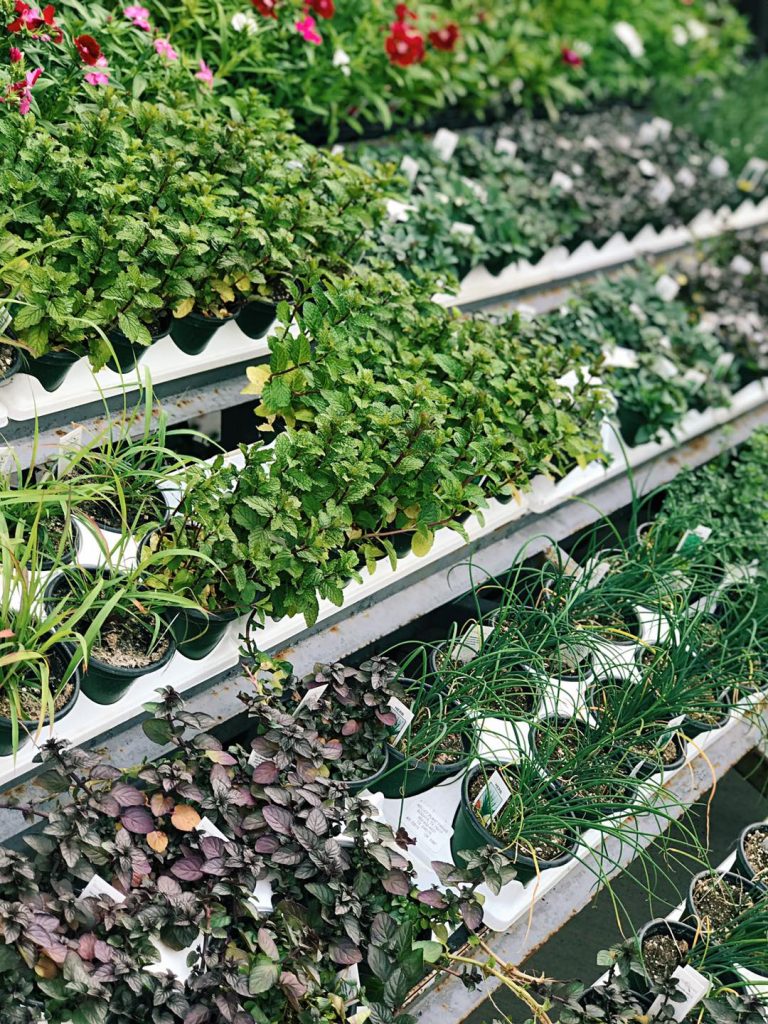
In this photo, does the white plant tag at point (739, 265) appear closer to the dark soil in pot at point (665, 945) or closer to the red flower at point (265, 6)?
the red flower at point (265, 6)

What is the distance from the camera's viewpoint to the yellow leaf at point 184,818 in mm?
1712

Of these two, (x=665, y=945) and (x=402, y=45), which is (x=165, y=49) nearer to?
(x=402, y=45)

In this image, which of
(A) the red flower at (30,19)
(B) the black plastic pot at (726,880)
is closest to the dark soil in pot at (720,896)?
(B) the black plastic pot at (726,880)

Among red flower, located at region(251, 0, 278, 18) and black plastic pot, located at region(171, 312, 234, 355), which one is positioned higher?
red flower, located at region(251, 0, 278, 18)

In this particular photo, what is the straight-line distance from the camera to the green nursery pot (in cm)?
198

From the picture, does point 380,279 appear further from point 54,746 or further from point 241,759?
point 54,746

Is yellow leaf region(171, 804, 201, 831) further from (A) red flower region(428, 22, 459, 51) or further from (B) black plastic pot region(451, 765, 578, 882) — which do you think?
(A) red flower region(428, 22, 459, 51)

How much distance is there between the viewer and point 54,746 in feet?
5.43

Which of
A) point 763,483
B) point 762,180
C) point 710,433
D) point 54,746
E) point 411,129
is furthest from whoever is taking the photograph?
point 762,180

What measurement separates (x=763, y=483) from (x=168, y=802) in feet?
7.01

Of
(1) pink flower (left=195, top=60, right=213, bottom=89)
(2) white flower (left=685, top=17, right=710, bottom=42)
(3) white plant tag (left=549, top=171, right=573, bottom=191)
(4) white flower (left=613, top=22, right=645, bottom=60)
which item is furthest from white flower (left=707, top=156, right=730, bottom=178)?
(1) pink flower (left=195, top=60, right=213, bottom=89)

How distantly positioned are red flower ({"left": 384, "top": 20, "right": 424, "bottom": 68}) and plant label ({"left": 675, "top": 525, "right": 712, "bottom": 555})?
191 centimetres

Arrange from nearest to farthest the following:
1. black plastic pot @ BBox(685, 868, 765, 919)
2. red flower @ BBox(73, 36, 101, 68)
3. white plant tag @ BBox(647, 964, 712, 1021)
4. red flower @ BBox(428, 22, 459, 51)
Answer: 1. white plant tag @ BBox(647, 964, 712, 1021)
2. black plastic pot @ BBox(685, 868, 765, 919)
3. red flower @ BBox(73, 36, 101, 68)
4. red flower @ BBox(428, 22, 459, 51)

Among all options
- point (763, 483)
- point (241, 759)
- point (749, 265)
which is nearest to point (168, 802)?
point (241, 759)
